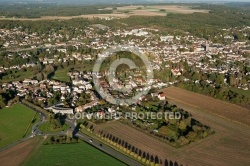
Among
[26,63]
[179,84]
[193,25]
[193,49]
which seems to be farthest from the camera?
Result: [193,25]

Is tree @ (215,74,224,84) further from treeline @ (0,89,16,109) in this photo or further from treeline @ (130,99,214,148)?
treeline @ (0,89,16,109)

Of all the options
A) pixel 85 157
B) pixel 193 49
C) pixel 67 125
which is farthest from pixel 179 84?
pixel 193 49

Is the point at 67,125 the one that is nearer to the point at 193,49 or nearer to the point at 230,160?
the point at 230,160

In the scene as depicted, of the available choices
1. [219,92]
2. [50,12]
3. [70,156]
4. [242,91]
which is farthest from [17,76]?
[50,12]

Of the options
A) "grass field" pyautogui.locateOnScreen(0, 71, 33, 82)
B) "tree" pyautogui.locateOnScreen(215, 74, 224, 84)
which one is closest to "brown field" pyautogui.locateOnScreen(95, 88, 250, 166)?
"tree" pyautogui.locateOnScreen(215, 74, 224, 84)

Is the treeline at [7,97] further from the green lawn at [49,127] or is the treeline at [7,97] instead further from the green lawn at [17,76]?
the green lawn at [49,127]

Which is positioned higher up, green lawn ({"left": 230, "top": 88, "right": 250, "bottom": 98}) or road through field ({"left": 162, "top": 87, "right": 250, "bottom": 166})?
green lawn ({"left": 230, "top": 88, "right": 250, "bottom": 98})

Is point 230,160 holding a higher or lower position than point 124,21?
lower
